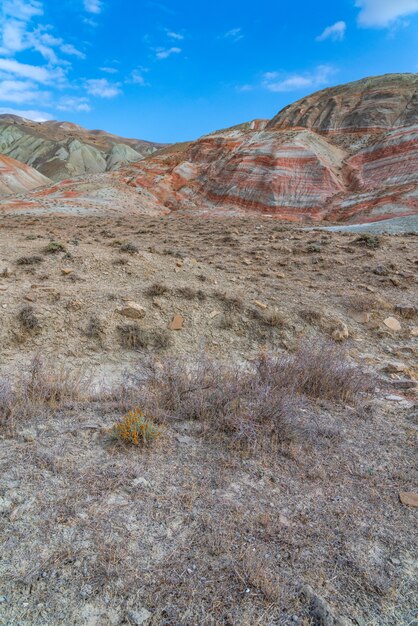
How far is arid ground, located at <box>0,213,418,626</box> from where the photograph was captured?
181cm

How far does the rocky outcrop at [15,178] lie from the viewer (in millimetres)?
41312

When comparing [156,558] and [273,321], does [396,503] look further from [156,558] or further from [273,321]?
[273,321]

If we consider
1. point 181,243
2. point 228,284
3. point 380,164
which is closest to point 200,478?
point 228,284

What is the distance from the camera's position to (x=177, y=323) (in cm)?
545

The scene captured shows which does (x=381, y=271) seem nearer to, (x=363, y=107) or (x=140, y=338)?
(x=140, y=338)

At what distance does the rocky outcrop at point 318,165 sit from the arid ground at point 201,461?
18472 mm

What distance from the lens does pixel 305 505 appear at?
7.93 ft

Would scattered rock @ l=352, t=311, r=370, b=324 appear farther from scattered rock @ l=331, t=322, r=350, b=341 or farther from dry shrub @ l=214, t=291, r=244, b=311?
dry shrub @ l=214, t=291, r=244, b=311

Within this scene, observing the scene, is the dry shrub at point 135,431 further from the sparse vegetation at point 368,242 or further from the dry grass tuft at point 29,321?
the sparse vegetation at point 368,242

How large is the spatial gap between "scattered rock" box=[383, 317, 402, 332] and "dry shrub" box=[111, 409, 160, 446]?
4536 mm

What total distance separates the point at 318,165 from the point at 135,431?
28951 millimetres

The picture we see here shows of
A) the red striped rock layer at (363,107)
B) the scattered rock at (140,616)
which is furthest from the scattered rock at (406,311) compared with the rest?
the red striped rock layer at (363,107)

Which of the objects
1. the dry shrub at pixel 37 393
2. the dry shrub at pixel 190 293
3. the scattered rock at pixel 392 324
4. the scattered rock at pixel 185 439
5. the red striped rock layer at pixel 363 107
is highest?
the red striped rock layer at pixel 363 107

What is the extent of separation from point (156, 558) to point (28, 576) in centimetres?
63
